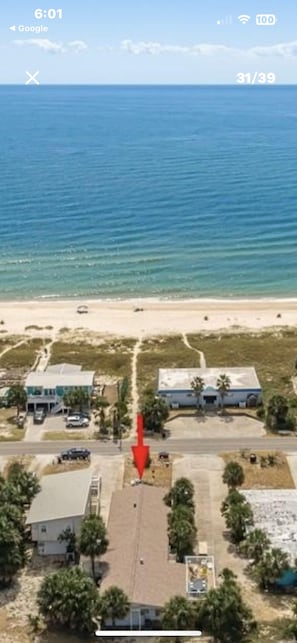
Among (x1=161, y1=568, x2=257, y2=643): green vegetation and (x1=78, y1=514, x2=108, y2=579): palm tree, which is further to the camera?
(x1=78, y1=514, x2=108, y2=579): palm tree

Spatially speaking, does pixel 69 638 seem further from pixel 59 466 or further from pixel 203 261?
pixel 203 261

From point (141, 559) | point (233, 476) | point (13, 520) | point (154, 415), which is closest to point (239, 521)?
point (233, 476)

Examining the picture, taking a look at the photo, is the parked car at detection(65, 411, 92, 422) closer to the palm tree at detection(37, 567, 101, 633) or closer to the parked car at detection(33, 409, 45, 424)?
the parked car at detection(33, 409, 45, 424)

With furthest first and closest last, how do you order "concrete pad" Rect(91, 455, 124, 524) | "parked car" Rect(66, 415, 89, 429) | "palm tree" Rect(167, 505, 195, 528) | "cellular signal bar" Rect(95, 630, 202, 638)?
1. "parked car" Rect(66, 415, 89, 429)
2. "concrete pad" Rect(91, 455, 124, 524)
3. "palm tree" Rect(167, 505, 195, 528)
4. "cellular signal bar" Rect(95, 630, 202, 638)

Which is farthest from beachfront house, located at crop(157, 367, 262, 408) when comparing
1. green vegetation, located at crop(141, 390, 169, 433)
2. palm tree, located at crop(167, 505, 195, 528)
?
palm tree, located at crop(167, 505, 195, 528)

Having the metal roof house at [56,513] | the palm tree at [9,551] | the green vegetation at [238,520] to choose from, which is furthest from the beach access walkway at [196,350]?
the palm tree at [9,551]

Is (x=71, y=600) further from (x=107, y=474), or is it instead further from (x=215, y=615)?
(x=107, y=474)
